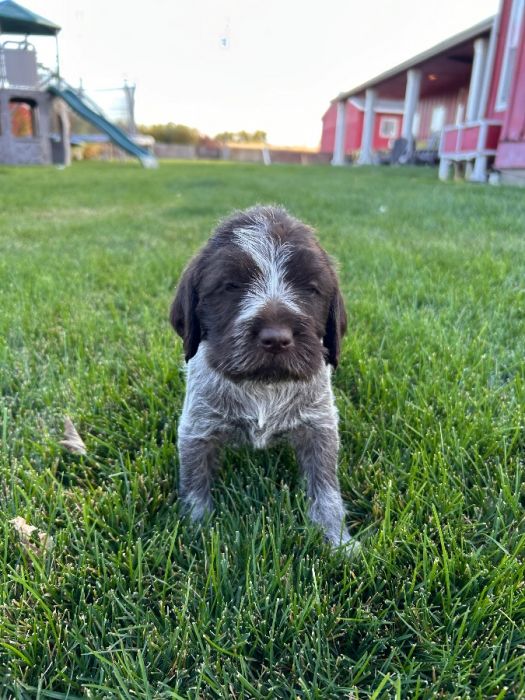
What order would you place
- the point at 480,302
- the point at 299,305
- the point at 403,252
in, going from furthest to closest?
the point at 403,252 < the point at 480,302 < the point at 299,305

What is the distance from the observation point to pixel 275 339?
202 cm

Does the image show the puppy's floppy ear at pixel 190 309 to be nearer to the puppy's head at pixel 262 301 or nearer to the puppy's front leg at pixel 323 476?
the puppy's head at pixel 262 301

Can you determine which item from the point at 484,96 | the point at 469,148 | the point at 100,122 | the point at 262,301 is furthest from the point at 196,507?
the point at 100,122

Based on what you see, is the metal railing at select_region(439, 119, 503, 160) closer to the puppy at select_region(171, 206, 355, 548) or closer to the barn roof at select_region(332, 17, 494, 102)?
the barn roof at select_region(332, 17, 494, 102)

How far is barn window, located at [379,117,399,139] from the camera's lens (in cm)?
4122

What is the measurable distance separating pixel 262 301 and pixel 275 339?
22 cm

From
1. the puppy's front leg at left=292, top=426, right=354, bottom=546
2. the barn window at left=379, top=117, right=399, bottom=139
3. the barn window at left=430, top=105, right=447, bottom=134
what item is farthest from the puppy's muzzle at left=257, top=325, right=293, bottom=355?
the barn window at left=379, top=117, right=399, bottom=139

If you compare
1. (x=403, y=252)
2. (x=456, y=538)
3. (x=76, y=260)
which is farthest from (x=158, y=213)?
(x=456, y=538)

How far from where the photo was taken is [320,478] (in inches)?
91.5

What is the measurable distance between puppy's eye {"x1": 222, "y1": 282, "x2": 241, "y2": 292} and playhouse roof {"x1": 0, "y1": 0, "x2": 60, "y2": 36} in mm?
29691

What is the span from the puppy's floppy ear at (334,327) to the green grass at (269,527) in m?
0.49

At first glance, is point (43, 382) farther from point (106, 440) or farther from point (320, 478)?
point (320, 478)

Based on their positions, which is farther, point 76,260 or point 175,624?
point 76,260

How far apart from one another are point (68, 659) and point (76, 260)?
5.20 m
